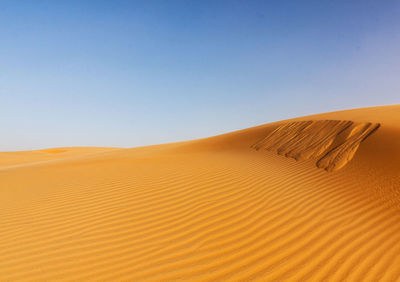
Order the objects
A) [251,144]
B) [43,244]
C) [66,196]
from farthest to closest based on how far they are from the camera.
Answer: [251,144]
[66,196]
[43,244]

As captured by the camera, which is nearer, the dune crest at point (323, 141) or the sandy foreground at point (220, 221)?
the sandy foreground at point (220, 221)

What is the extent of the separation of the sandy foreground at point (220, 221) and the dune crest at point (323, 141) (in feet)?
0.21

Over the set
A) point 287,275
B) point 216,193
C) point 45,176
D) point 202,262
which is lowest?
point 287,275

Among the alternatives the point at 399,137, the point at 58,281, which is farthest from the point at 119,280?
the point at 399,137

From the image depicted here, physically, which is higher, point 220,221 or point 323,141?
point 323,141

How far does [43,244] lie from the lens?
3137 millimetres

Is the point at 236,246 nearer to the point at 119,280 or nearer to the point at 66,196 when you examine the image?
the point at 119,280

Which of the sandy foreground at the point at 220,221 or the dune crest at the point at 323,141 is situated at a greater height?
the dune crest at the point at 323,141

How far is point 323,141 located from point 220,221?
516 centimetres

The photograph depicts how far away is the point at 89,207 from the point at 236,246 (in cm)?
286

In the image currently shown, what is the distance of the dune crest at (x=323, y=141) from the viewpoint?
584 cm

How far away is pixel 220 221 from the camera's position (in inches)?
136

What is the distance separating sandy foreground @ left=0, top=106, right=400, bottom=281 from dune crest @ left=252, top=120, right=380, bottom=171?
6 centimetres

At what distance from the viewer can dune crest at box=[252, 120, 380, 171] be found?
5.84m
